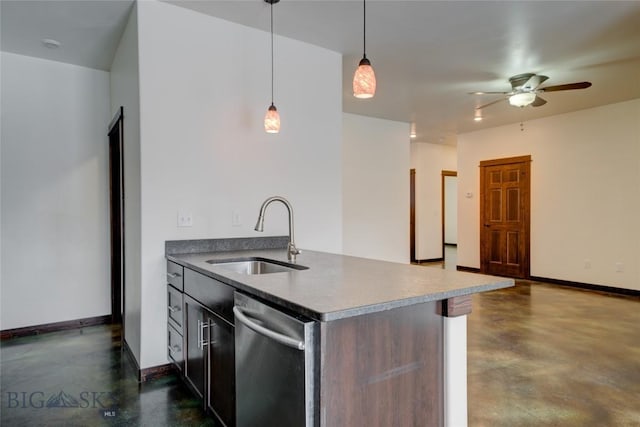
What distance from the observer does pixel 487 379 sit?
273 cm

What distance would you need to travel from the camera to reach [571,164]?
6.05 meters

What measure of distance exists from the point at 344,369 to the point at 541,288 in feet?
18.9

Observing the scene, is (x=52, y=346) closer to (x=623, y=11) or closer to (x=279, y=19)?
(x=279, y=19)

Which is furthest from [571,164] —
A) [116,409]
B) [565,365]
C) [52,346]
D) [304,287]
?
[52,346]

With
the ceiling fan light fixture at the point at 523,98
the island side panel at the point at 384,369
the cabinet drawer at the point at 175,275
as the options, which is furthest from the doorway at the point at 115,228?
the ceiling fan light fixture at the point at 523,98

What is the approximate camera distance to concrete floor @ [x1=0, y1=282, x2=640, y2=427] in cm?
224

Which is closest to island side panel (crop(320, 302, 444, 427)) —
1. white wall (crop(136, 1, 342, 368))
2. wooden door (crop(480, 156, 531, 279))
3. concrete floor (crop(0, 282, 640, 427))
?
concrete floor (crop(0, 282, 640, 427))

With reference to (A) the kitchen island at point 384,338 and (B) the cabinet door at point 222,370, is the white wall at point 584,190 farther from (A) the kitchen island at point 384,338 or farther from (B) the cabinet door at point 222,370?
(B) the cabinet door at point 222,370

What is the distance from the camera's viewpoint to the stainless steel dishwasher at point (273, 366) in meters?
1.24

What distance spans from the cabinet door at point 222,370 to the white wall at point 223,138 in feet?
3.11

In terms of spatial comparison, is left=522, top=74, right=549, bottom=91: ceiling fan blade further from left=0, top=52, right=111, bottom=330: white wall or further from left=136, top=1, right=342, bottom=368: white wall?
left=0, top=52, right=111, bottom=330: white wall

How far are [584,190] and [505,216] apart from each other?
4.36ft

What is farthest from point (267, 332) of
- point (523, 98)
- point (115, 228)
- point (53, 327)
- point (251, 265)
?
point (523, 98)

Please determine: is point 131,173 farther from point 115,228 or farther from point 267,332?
point 267,332
